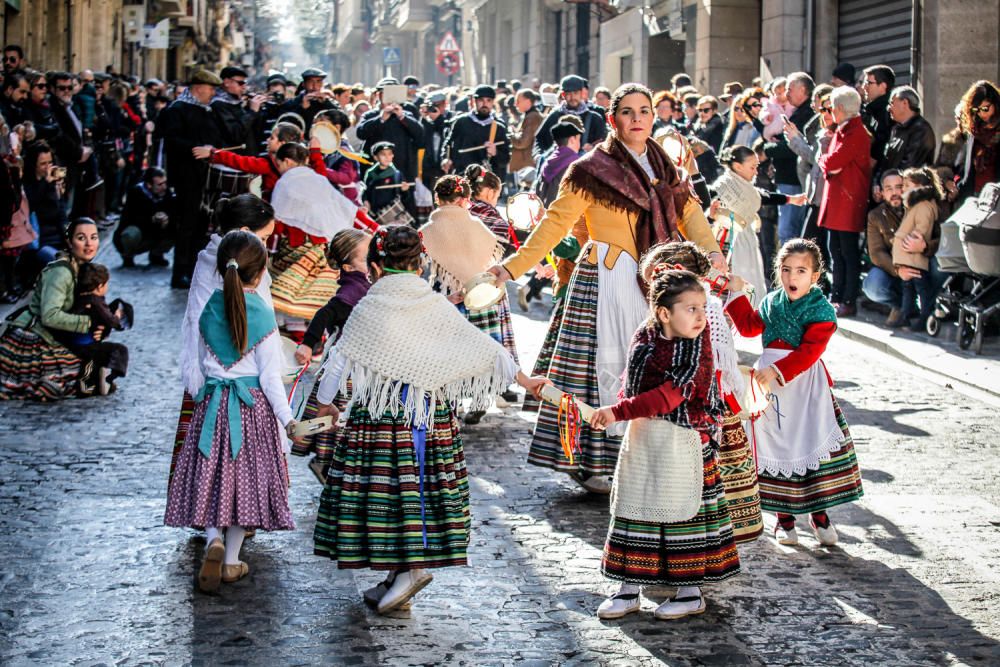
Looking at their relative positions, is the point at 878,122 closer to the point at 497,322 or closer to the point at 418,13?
the point at 497,322

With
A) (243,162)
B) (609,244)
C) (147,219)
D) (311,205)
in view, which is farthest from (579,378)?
(147,219)

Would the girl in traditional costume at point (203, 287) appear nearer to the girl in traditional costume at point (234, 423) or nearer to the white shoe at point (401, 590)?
the girl in traditional costume at point (234, 423)

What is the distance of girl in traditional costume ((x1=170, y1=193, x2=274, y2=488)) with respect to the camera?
6070 millimetres

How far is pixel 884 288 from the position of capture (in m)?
12.9

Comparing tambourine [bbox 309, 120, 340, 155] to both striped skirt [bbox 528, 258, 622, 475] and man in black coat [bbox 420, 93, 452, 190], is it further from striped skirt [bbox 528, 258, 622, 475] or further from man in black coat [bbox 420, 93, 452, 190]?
man in black coat [bbox 420, 93, 452, 190]

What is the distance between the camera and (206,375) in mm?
6000

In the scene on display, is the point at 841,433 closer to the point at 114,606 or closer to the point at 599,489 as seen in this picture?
the point at 599,489

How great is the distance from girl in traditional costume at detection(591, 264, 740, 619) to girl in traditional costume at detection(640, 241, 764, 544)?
0.25 m

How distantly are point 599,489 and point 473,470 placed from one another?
95cm

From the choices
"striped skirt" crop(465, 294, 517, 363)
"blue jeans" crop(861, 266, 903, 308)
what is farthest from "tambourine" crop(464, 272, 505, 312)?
"blue jeans" crop(861, 266, 903, 308)

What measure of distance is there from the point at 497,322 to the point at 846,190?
17.7ft

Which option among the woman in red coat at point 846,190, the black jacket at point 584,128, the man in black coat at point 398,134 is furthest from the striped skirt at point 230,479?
the man in black coat at point 398,134

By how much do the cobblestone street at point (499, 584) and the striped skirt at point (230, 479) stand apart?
0.89ft

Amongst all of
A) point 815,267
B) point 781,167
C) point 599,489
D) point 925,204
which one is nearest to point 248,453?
point 599,489
